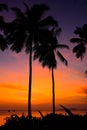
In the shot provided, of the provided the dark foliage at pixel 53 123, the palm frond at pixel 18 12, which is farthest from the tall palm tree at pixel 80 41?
the dark foliage at pixel 53 123

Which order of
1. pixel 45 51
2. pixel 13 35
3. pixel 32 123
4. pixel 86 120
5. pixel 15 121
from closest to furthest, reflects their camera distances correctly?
pixel 86 120
pixel 32 123
pixel 15 121
pixel 13 35
pixel 45 51

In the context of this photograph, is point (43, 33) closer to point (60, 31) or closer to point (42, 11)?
point (42, 11)

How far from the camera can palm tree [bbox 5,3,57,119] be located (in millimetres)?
39094

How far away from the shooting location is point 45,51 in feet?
159

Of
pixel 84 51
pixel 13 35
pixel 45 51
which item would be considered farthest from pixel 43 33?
pixel 84 51

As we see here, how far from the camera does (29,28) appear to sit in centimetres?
4053

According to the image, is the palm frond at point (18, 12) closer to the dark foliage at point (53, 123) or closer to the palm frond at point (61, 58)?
the palm frond at point (61, 58)

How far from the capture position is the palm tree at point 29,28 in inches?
1539

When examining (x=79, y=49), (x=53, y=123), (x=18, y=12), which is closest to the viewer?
(x=53, y=123)

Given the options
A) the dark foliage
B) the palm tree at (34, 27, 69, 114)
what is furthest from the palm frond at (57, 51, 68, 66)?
the dark foliage

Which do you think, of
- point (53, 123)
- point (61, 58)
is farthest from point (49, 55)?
point (53, 123)

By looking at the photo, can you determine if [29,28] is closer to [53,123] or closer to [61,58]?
[61,58]

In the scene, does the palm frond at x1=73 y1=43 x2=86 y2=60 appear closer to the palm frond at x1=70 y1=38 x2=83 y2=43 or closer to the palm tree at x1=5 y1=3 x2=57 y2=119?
the palm frond at x1=70 y1=38 x2=83 y2=43

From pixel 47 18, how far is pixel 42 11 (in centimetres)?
122
